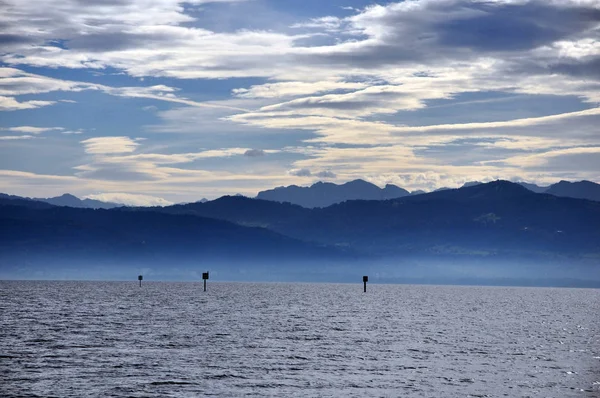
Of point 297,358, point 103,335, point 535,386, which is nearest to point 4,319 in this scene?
point 103,335

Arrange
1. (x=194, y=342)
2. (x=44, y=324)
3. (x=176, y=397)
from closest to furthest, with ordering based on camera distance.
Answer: (x=176, y=397) < (x=194, y=342) < (x=44, y=324)

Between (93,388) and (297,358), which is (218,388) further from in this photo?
(297,358)

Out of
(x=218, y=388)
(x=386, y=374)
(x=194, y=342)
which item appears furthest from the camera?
(x=194, y=342)

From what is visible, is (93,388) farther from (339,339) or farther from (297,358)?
(339,339)

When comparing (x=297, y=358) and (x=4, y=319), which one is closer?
(x=297, y=358)

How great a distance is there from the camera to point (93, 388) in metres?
52.3

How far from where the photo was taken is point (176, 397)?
4969 centimetres

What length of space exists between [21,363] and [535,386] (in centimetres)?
3934

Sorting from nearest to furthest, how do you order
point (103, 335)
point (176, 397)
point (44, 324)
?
1. point (176, 397)
2. point (103, 335)
3. point (44, 324)

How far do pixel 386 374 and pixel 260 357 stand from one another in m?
14.5

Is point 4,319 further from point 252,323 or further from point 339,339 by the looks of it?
point 339,339

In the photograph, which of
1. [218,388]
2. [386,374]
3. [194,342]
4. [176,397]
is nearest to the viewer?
[176,397]

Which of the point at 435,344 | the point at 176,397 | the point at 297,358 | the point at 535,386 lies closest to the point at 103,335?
the point at 297,358

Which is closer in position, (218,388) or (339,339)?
(218,388)
